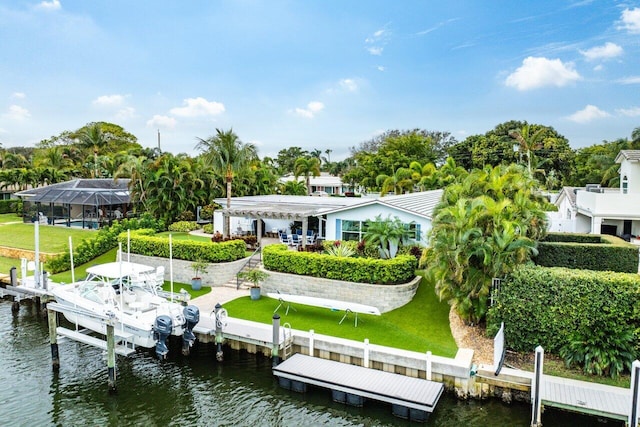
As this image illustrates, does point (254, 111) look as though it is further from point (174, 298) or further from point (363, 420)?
→ point (363, 420)

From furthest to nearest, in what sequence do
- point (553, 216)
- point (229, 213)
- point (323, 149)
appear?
point (323, 149)
point (553, 216)
point (229, 213)

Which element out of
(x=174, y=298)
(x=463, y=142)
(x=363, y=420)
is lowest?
(x=363, y=420)

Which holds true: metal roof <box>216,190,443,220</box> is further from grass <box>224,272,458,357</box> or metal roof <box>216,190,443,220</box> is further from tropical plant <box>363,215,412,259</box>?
grass <box>224,272,458,357</box>

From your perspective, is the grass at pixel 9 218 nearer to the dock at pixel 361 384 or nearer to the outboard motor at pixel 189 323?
the outboard motor at pixel 189 323

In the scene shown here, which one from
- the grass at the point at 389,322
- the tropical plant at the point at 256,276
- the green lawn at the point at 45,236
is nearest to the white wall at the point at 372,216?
the grass at the point at 389,322

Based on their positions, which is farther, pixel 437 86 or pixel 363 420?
pixel 437 86

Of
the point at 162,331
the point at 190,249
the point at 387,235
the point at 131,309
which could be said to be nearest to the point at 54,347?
the point at 131,309

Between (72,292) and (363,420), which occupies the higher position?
(72,292)

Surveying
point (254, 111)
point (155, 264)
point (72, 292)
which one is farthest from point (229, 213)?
point (254, 111)
